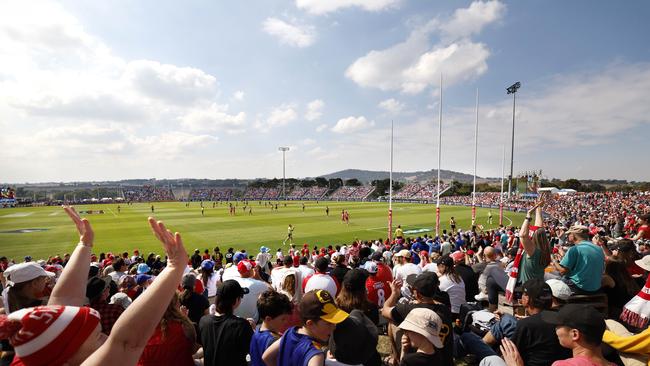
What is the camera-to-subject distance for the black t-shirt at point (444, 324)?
3.07 m

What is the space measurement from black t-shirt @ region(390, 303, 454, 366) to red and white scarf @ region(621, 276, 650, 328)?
285cm

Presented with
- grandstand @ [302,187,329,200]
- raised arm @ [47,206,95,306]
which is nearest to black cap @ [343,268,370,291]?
raised arm @ [47,206,95,306]

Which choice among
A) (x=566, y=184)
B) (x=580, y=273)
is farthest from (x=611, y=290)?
(x=566, y=184)

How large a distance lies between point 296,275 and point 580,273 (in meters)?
4.63

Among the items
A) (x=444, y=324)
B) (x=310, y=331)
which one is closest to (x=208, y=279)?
(x=310, y=331)

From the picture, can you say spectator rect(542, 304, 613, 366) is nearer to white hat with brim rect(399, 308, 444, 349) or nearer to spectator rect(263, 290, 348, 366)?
white hat with brim rect(399, 308, 444, 349)

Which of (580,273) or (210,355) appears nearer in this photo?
(210,355)

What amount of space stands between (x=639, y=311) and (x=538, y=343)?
229 cm

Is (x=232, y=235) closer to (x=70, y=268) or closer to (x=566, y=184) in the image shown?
(x=70, y=268)

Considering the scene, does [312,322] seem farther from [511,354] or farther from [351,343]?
[511,354]

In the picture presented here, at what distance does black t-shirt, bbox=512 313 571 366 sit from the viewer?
3.12m

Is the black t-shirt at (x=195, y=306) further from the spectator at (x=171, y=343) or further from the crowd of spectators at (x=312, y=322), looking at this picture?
the spectator at (x=171, y=343)

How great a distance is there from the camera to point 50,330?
1601 millimetres

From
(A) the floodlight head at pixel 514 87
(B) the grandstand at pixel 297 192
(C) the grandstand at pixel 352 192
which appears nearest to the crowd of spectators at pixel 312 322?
(A) the floodlight head at pixel 514 87
